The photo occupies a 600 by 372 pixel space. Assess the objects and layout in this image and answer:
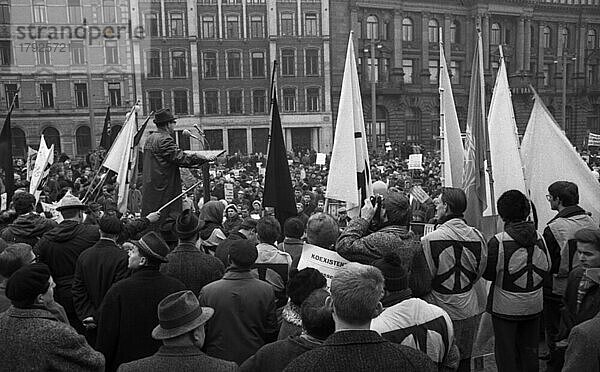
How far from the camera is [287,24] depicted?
4606 centimetres

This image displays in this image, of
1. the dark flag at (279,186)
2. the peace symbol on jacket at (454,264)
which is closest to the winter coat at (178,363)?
the peace symbol on jacket at (454,264)

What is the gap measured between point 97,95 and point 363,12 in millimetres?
22759

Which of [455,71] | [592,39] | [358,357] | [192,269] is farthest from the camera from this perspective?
[592,39]

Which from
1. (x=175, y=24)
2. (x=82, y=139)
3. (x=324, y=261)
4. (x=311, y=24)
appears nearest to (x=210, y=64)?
(x=175, y=24)

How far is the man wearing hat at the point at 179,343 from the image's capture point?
293 cm

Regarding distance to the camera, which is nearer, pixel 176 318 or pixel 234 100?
pixel 176 318

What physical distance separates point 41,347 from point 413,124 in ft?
160

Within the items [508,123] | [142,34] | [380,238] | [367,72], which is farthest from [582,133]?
[380,238]

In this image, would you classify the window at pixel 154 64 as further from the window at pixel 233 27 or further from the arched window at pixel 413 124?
the arched window at pixel 413 124

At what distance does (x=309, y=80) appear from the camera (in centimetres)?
4662

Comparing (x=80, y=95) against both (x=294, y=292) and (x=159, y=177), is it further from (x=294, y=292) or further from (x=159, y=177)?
(x=294, y=292)

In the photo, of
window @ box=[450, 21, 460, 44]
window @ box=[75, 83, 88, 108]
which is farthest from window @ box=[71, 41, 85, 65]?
window @ box=[450, 21, 460, 44]

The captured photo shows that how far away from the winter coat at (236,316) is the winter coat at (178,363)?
1.10 m

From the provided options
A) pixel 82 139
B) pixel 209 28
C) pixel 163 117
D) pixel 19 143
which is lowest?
pixel 19 143
